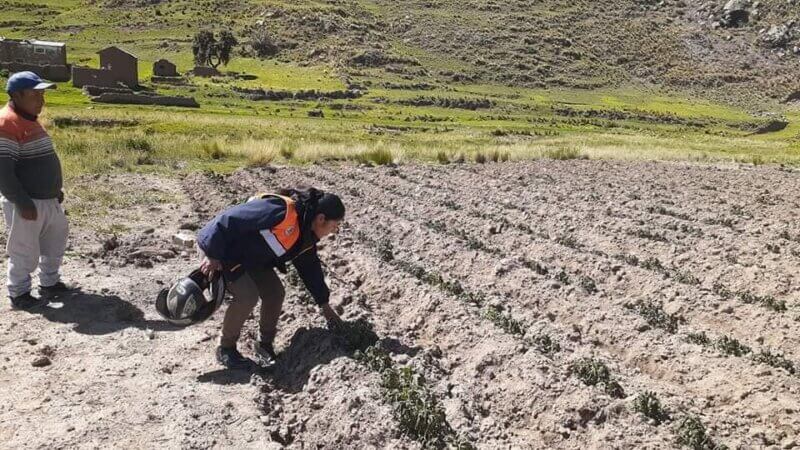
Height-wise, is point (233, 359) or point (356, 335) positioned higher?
point (356, 335)

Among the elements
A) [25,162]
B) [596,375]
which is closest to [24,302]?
[25,162]

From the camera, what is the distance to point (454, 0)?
121 meters

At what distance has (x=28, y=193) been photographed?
771 cm

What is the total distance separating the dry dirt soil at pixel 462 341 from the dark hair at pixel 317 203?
4.37 feet

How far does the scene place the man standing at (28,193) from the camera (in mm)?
7402

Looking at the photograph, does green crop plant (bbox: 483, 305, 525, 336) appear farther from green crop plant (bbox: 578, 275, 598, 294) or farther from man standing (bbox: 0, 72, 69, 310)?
man standing (bbox: 0, 72, 69, 310)

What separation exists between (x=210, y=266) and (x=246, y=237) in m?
0.41

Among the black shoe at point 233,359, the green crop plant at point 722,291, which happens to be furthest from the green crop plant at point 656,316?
the black shoe at point 233,359

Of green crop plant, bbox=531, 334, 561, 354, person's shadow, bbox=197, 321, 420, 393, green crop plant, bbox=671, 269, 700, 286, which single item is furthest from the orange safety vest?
green crop plant, bbox=671, 269, 700, 286

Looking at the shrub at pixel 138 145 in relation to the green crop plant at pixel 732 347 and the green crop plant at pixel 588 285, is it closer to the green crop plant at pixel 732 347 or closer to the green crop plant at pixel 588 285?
the green crop plant at pixel 588 285

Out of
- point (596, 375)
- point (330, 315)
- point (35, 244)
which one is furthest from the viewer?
point (35, 244)

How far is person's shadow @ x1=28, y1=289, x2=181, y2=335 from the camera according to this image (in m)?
7.66

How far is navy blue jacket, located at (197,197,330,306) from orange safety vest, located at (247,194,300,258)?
0.04 m

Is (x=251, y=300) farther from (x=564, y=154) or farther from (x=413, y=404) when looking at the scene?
(x=564, y=154)
